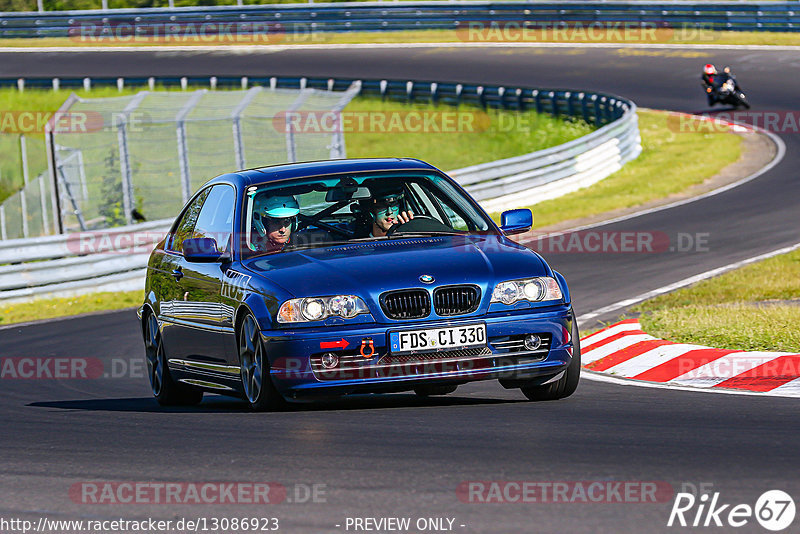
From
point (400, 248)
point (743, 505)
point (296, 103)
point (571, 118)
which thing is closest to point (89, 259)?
point (296, 103)

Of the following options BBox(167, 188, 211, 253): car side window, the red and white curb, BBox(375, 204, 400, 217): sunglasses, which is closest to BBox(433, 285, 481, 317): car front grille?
BBox(375, 204, 400, 217): sunglasses

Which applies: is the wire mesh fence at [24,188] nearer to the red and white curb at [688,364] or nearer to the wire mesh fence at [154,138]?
the wire mesh fence at [154,138]

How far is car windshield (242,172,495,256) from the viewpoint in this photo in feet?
27.1

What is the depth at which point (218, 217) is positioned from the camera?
29.1 ft

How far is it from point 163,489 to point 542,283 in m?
2.76

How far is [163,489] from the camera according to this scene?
222 inches

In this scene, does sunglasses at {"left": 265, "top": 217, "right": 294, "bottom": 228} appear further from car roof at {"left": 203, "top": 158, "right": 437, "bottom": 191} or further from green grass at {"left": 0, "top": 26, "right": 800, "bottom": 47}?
green grass at {"left": 0, "top": 26, "right": 800, "bottom": 47}

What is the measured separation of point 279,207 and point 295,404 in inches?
47.9

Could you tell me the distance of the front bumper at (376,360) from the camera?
7.25 metres
